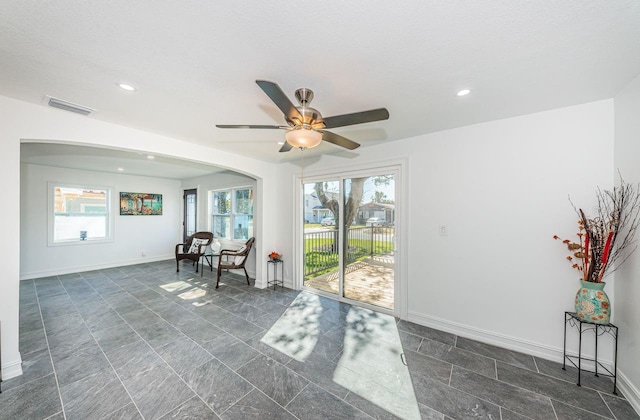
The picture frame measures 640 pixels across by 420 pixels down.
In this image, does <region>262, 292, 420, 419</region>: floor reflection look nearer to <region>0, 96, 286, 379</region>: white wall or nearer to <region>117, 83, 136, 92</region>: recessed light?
<region>0, 96, 286, 379</region>: white wall

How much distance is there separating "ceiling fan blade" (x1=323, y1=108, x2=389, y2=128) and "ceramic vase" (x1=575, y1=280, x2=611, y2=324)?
2.25 metres

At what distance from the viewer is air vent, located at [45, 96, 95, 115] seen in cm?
206

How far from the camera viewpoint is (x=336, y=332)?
2.80m

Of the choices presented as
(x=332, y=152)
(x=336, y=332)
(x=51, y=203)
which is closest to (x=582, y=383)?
(x=336, y=332)

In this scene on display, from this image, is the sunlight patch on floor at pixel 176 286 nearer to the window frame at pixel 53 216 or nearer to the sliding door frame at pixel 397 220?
the sliding door frame at pixel 397 220

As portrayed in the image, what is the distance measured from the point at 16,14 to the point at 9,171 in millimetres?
1532

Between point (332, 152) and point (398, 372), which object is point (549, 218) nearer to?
point (398, 372)

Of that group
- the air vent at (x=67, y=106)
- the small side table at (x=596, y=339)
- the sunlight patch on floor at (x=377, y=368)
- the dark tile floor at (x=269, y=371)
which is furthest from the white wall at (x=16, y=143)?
the small side table at (x=596, y=339)

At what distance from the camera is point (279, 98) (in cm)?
145

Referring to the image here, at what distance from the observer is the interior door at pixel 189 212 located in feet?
21.9

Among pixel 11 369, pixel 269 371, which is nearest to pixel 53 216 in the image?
pixel 11 369

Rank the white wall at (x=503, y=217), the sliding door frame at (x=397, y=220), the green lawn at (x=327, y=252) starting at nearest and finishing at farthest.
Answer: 1. the white wall at (x=503, y=217)
2. the sliding door frame at (x=397, y=220)
3. the green lawn at (x=327, y=252)

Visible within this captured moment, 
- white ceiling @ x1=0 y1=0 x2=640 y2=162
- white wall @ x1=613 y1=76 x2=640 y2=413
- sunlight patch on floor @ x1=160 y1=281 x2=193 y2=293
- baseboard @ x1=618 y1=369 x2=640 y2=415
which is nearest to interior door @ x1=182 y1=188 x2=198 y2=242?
sunlight patch on floor @ x1=160 y1=281 x2=193 y2=293

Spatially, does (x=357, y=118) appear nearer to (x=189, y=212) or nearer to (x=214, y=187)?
(x=214, y=187)
